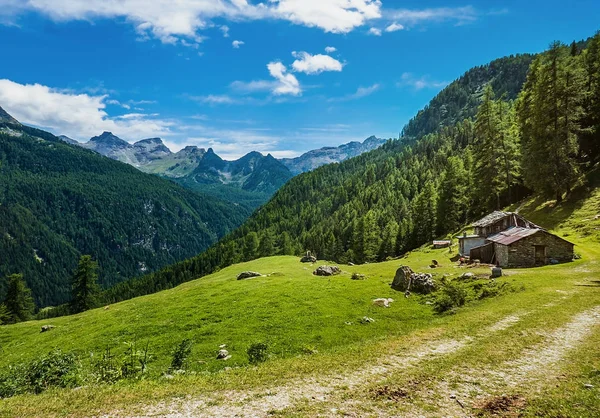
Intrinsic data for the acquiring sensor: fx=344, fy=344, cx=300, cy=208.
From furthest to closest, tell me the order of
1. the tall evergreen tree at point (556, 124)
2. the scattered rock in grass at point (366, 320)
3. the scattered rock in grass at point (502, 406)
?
the tall evergreen tree at point (556, 124) < the scattered rock in grass at point (366, 320) < the scattered rock in grass at point (502, 406)

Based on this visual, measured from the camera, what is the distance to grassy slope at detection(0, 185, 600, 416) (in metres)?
14.9

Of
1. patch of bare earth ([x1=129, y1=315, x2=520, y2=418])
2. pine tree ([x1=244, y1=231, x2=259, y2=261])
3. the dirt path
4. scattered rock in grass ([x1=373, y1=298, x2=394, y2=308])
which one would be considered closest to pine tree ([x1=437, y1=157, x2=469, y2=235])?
scattered rock in grass ([x1=373, y1=298, x2=394, y2=308])

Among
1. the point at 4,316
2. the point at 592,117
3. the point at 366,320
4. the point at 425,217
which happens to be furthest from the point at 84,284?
the point at 592,117

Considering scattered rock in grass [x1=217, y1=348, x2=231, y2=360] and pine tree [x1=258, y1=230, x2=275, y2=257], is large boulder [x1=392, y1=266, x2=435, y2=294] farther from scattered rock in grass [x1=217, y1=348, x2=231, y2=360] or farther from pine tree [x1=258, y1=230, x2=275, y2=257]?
pine tree [x1=258, y1=230, x2=275, y2=257]

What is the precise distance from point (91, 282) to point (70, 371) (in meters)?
82.1

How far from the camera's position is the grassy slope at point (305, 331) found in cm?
1489

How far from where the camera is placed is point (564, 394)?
13406mm

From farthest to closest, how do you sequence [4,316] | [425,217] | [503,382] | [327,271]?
[425,217], [4,316], [327,271], [503,382]

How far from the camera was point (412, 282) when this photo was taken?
37781mm

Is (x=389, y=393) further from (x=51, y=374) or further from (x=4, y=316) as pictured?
(x=4, y=316)

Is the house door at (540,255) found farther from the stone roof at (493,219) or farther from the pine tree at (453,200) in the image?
the pine tree at (453,200)

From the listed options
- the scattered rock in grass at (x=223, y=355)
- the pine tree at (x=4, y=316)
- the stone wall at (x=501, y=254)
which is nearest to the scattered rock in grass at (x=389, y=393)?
the scattered rock in grass at (x=223, y=355)

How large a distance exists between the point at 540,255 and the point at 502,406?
40.8 meters

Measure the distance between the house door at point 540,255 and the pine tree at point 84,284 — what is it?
309 feet
